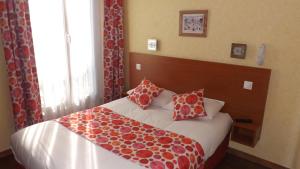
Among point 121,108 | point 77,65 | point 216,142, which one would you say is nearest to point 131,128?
point 121,108

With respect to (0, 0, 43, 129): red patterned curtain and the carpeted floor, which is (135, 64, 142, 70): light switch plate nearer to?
(0, 0, 43, 129): red patterned curtain

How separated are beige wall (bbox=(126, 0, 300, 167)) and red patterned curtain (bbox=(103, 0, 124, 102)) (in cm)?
95

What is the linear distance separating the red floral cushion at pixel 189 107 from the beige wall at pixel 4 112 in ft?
7.06

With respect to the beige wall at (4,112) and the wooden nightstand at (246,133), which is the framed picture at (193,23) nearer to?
the wooden nightstand at (246,133)

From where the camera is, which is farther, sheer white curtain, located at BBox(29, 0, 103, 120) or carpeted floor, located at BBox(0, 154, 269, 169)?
sheer white curtain, located at BBox(29, 0, 103, 120)

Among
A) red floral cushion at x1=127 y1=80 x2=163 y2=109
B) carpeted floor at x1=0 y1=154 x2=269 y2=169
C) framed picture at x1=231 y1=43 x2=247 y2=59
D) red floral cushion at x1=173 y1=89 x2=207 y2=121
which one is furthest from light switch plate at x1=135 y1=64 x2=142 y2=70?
carpeted floor at x1=0 y1=154 x2=269 y2=169

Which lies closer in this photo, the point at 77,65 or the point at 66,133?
the point at 66,133

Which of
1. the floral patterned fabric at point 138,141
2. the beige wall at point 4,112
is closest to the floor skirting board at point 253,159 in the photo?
the floral patterned fabric at point 138,141

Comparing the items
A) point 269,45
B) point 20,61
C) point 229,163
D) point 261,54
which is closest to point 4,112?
point 20,61

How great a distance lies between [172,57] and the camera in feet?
10.7

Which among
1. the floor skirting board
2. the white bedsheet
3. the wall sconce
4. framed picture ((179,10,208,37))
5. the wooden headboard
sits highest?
framed picture ((179,10,208,37))

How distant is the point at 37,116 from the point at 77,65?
995mm

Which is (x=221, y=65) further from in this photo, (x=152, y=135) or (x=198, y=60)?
(x=152, y=135)

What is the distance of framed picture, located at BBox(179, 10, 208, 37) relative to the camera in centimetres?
290
